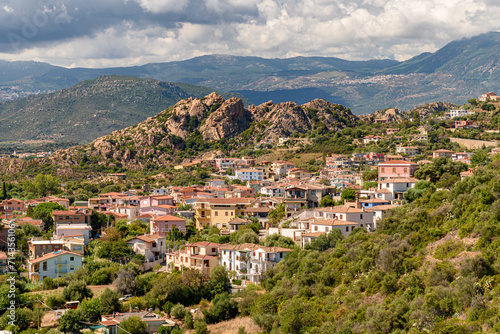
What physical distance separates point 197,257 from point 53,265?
406 inches

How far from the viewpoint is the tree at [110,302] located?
132 feet

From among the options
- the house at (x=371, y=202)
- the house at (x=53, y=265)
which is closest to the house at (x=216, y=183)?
the house at (x=371, y=202)

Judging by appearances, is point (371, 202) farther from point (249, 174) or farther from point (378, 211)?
point (249, 174)

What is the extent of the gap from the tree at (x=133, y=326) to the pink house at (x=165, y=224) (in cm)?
1987

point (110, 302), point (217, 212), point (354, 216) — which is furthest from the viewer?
point (217, 212)

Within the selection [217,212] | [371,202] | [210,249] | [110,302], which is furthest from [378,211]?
[110,302]

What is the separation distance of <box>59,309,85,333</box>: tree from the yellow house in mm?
22892

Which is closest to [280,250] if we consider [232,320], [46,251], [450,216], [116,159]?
[232,320]

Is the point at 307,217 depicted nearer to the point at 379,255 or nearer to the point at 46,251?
the point at 379,255

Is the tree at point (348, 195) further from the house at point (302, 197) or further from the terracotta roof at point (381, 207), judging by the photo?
the terracotta roof at point (381, 207)

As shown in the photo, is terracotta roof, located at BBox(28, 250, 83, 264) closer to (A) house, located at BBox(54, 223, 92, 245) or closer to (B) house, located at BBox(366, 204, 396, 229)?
(A) house, located at BBox(54, 223, 92, 245)

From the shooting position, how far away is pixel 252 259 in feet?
151

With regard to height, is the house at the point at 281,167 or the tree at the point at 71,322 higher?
the house at the point at 281,167

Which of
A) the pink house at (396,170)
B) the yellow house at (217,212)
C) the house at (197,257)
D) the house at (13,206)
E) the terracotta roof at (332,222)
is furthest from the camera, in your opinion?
the house at (13,206)
